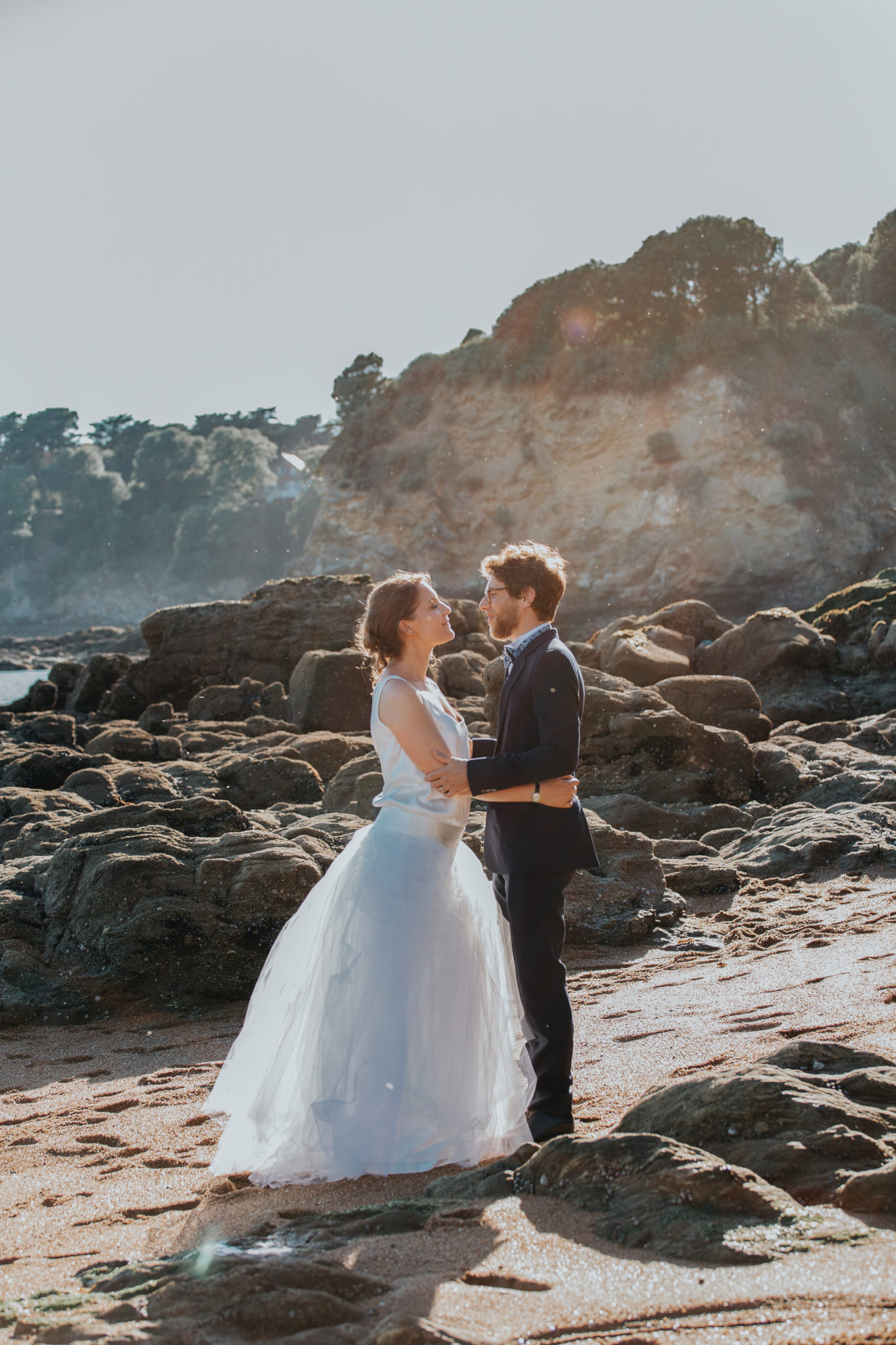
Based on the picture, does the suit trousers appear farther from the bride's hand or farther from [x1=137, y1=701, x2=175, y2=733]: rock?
[x1=137, y1=701, x2=175, y2=733]: rock

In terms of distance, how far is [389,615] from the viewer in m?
3.52

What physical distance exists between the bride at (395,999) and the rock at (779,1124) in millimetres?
562

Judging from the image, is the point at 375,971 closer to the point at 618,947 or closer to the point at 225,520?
the point at 618,947

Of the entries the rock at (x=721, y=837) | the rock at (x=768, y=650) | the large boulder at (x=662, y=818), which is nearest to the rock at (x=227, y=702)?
the rock at (x=768, y=650)

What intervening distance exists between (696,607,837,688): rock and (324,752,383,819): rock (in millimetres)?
8098

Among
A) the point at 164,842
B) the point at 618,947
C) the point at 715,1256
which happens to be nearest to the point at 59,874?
the point at 164,842

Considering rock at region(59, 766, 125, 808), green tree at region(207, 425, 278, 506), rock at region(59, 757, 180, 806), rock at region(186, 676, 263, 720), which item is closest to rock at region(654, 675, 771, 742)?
rock at region(59, 757, 180, 806)

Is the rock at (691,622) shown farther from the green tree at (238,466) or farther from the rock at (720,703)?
the green tree at (238,466)

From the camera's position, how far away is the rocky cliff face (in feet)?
114

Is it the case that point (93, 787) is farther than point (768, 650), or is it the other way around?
point (768, 650)

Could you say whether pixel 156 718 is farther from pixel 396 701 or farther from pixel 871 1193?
pixel 871 1193

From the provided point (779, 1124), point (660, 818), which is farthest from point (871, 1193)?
point (660, 818)

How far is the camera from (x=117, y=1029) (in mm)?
5355

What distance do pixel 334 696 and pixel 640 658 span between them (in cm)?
452
